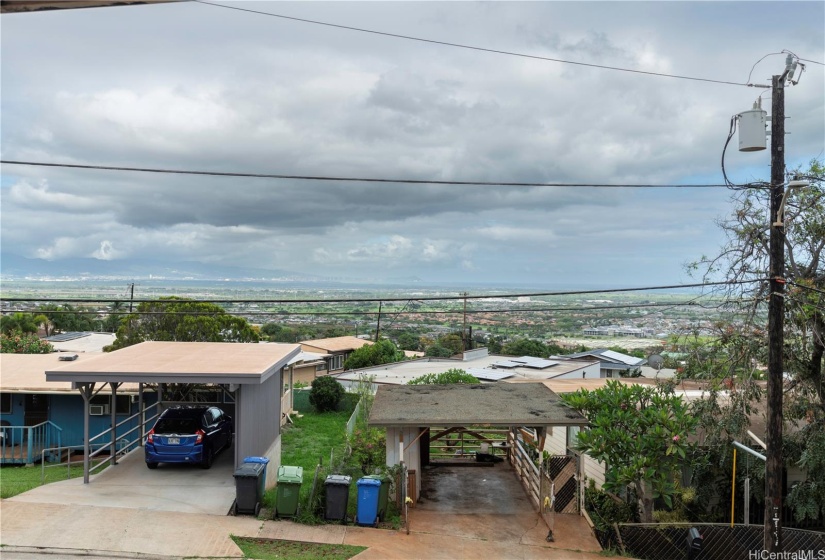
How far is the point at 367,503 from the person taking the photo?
12.5 m

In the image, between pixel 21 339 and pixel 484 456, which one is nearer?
pixel 484 456

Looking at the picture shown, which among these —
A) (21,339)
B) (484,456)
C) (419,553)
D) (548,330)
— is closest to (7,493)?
(419,553)

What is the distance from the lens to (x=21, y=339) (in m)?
33.6

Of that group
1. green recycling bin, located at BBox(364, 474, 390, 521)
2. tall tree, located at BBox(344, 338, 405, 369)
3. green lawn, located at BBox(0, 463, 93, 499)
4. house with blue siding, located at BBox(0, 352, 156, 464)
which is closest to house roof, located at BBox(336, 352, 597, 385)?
tall tree, located at BBox(344, 338, 405, 369)

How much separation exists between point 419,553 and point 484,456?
7.97 metres

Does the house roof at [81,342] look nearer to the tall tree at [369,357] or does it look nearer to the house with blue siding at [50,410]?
the house with blue siding at [50,410]

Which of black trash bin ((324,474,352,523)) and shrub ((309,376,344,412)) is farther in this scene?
shrub ((309,376,344,412))

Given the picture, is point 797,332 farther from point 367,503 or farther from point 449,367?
point 449,367

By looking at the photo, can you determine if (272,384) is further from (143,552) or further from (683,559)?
(683,559)

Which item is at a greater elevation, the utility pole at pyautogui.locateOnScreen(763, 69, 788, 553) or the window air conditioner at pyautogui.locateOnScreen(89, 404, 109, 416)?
the utility pole at pyautogui.locateOnScreen(763, 69, 788, 553)

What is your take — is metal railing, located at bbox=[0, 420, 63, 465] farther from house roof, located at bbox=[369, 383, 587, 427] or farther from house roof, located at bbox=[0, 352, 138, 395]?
house roof, located at bbox=[369, 383, 587, 427]

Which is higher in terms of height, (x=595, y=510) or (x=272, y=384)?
(x=272, y=384)

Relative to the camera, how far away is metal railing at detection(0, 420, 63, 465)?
58.1 feet

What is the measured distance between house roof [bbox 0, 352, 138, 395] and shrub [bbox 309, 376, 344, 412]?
9739mm
